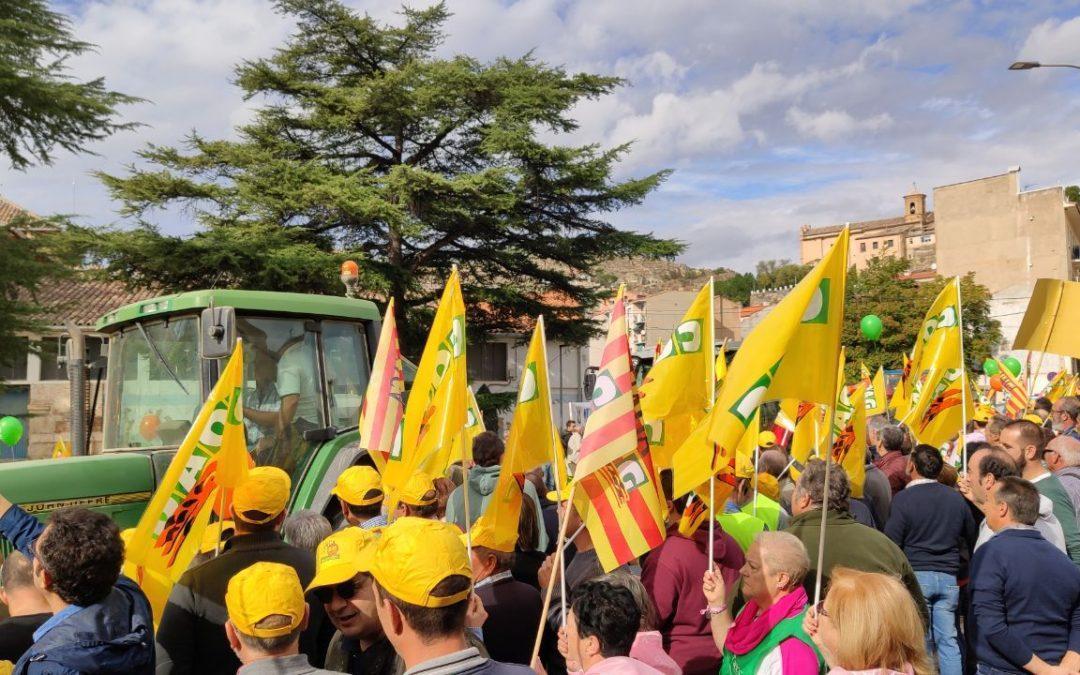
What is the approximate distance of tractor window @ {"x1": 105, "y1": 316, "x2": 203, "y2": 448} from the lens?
21.3 ft

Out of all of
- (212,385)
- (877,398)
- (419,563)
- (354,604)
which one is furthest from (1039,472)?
(877,398)

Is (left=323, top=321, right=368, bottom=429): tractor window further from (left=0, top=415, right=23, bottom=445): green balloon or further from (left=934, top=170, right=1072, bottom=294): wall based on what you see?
(left=934, top=170, right=1072, bottom=294): wall

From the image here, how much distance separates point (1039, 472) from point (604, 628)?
425cm

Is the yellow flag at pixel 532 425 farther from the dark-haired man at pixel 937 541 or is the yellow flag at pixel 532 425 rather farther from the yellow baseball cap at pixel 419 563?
the dark-haired man at pixel 937 541

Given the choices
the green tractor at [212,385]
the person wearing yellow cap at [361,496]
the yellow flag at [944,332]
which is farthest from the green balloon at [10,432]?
the yellow flag at [944,332]

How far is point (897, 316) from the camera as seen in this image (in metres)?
40.7

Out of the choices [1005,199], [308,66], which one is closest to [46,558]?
[308,66]

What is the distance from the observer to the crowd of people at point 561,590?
9.09 feet

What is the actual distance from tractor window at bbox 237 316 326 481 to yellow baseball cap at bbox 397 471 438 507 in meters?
2.04

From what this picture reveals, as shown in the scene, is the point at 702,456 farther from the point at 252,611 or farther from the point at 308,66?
the point at 308,66

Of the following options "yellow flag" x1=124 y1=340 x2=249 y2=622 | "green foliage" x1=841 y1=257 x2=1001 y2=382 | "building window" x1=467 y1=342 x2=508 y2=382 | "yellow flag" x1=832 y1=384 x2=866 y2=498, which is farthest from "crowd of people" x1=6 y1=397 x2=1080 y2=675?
"green foliage" x1=841 y1=257 x2=1001 y2=382

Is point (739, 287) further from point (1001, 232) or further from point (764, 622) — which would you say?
point (764, 622)

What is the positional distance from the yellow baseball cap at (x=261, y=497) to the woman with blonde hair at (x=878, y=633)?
7.49ft

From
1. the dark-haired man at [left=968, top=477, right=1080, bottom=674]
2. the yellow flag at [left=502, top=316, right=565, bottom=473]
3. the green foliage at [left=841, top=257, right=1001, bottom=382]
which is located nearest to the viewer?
the dark-haired man at [left=968, top=477, right=1080, bottom=674]
